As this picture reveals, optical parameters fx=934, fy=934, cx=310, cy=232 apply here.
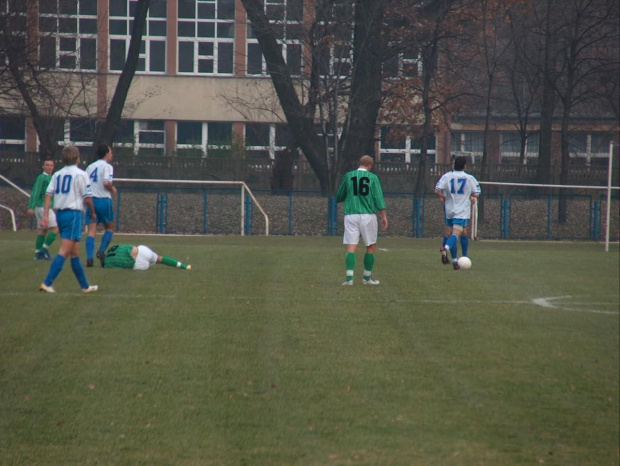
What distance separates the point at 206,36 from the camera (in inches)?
1644

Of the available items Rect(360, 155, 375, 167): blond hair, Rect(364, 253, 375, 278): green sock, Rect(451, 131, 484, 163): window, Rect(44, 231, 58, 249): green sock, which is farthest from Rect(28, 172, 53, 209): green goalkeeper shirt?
Rect(451, 131, 484, 163): window

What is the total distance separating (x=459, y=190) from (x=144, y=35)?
2855cm

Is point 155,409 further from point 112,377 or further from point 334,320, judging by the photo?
point 334,320

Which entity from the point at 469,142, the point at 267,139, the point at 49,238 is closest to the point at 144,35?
the point at 267,139

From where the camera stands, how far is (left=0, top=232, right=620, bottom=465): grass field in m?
6.04

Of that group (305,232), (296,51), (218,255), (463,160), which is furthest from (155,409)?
(296,51)

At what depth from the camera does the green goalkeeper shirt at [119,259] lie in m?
15.1

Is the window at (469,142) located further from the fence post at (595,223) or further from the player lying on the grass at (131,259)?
the player lying on the grass at (131,259)

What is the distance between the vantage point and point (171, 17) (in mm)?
40938

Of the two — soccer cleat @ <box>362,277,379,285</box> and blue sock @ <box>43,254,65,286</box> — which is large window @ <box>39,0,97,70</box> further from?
blue sock @ <box>43,254,65,286</box>

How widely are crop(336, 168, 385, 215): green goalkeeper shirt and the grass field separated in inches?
46.4

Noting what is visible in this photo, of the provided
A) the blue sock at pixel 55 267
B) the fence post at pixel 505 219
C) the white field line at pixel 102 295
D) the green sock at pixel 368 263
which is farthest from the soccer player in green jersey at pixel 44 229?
the fence post at pixel 505 219

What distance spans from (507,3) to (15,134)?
24.9m

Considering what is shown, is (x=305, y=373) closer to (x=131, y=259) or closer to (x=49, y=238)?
(x=131, y=259)
